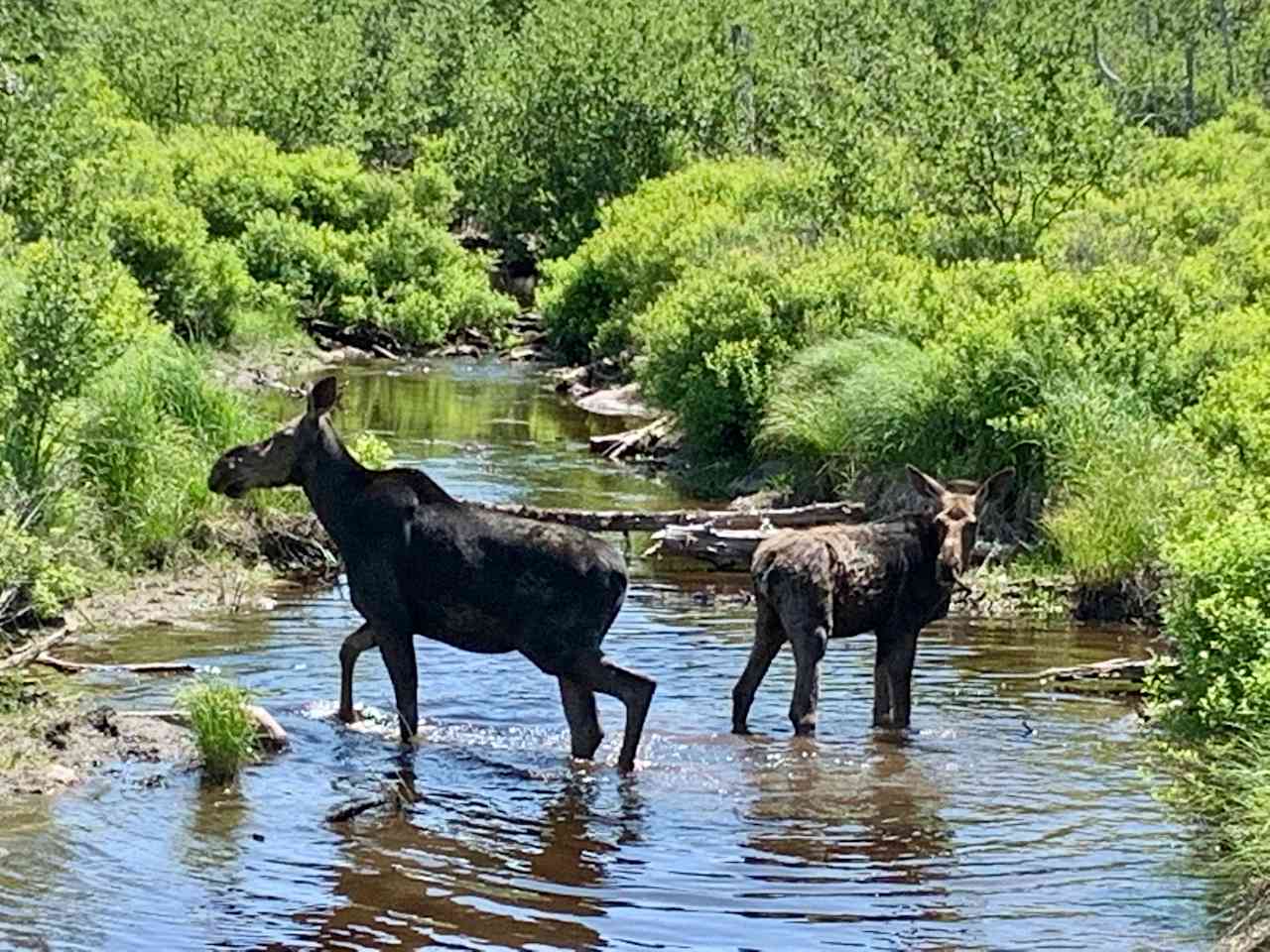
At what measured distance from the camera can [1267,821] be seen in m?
9.87

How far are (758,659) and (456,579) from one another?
222cm

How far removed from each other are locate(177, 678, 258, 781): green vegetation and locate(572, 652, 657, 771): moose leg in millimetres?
2198

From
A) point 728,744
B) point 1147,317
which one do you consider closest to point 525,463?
point 1147,317

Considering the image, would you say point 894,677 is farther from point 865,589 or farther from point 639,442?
point 639,442

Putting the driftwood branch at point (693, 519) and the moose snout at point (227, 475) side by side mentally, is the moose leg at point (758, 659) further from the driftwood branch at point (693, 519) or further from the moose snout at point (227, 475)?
the driftwood branch at point (693, 519)

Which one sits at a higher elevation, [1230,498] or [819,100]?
[819,100]

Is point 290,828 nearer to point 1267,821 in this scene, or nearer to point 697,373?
point 1267,821

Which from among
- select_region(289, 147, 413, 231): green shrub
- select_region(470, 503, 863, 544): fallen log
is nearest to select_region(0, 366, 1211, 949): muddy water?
select_region(470, 503, 863, 544): fallen log

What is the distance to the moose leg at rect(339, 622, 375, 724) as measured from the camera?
1433 centimetres

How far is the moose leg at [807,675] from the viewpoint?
46.8ft

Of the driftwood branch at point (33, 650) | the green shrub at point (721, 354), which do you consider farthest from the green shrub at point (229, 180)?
the driftwood branch at point (33, 650)

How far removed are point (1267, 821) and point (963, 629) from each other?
9.09 meters

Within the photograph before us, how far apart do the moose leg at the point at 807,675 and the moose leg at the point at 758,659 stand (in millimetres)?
269

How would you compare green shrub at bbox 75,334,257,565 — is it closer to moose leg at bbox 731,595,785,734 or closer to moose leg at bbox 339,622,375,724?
moose leg at bbox 339,622,375,724
